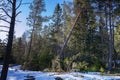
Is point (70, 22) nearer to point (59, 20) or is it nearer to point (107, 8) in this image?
point (107, 8)

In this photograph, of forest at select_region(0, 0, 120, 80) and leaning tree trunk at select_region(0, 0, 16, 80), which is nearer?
leaning tree trunk at select_region(0, 0, 16, 80)

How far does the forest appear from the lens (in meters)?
25.0

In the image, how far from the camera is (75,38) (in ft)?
125

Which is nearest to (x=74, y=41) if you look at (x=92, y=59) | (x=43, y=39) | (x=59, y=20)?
(x=92, y=59)

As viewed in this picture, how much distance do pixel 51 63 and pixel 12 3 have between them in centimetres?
1663

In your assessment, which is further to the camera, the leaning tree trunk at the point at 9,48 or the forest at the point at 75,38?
the forest at the point at 75,38

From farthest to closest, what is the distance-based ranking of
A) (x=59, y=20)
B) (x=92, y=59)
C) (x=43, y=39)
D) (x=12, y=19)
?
(x=43, y=39), (x=59, y=20), (x=92, y=59), (x=12, y=19)

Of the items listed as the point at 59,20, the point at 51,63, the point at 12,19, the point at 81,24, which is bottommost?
the point at 51,63

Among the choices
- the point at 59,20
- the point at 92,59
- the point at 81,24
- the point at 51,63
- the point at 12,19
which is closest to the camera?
the point at 12,19

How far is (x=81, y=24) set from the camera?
36.3 metres

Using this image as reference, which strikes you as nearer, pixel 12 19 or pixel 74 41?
pixel 12 19

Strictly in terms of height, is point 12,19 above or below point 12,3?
below

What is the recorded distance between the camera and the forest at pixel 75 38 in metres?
25.0

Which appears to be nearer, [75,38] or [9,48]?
[9,48]
